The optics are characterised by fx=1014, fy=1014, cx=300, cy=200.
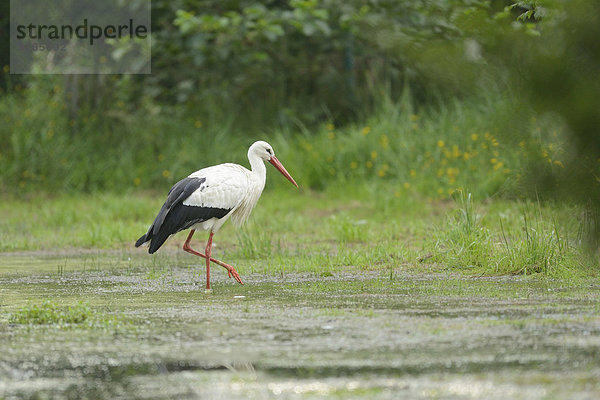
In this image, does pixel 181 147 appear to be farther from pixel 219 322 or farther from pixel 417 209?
pixel 219 322

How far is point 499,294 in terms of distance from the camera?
681cm

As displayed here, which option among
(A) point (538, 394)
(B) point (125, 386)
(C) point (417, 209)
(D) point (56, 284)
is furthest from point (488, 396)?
(C) point (417, 209)

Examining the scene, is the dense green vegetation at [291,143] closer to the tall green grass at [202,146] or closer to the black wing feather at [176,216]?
the tall green grass at [202,146]

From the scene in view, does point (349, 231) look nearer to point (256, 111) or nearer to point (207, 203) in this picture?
point (207, 203)

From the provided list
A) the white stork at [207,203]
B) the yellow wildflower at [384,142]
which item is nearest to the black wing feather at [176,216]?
the white stork at [207,203]

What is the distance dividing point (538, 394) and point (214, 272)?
5203 mm

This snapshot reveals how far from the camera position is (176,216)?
8.28 meters

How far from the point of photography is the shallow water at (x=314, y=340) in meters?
4.36

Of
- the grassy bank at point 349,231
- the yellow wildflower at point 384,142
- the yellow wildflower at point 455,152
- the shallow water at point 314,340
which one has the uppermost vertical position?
the yellow wildflower at point 384,142

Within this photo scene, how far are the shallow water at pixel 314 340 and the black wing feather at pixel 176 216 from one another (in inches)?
17.2

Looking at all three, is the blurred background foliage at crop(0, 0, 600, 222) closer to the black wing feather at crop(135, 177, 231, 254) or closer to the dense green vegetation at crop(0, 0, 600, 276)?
the dense green vegetation at crop(0, 0, 600, 276)

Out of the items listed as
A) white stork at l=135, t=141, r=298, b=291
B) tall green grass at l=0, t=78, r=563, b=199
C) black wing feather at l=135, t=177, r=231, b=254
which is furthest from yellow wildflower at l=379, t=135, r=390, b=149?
black wing feather at l=135, t=177, r=231, b=254

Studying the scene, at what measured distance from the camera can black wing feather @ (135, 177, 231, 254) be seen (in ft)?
27.0

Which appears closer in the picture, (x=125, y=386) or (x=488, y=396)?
(x=488, y=396)
